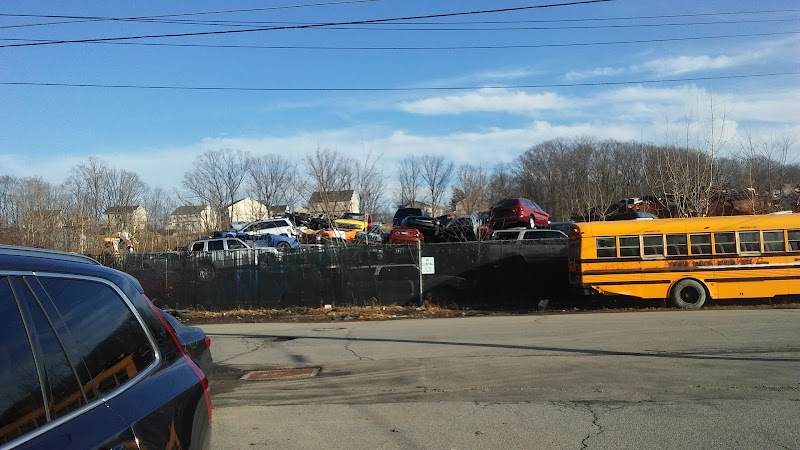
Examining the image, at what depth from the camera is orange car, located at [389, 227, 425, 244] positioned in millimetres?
26078

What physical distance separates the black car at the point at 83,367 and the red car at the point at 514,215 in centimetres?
2417

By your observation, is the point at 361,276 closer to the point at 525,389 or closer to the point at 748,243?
the point at 748,243

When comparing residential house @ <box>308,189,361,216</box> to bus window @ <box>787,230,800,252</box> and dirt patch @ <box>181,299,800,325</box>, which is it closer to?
dirt patch @ <box>181,299,800,325</box>

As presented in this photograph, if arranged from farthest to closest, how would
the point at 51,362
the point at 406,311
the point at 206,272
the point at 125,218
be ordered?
1. the point at 125,218
2. the point at 206,272
3. the point at 406,311
4. the point at 51,362

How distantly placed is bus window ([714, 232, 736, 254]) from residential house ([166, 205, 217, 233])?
49186 millimetres

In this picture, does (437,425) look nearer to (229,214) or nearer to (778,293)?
(778,293)

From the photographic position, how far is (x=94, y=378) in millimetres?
2346

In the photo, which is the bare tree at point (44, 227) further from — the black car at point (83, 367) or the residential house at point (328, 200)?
the black car at point (83, 367)

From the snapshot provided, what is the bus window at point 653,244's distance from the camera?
17125 mm

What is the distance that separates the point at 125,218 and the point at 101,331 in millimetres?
55505

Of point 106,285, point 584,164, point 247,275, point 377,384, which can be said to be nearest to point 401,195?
point 584,164

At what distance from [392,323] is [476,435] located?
10.7 m

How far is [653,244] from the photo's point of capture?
1714cm

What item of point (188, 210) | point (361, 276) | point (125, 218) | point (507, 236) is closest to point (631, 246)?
point (507, 236)
